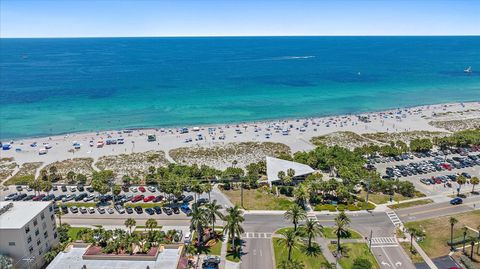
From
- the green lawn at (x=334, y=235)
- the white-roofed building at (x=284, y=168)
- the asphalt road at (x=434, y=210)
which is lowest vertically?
the green lawn at (x=334, y=235)

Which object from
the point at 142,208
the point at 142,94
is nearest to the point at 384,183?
the point at 142,208

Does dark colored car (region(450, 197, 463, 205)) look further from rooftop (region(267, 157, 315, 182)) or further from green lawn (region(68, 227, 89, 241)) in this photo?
green lawn (region(68, 227, 89, 241))

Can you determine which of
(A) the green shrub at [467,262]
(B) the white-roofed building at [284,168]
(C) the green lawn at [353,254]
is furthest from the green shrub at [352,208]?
(A) the green shrub at [467,262]

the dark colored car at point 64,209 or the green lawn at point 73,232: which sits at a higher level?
the dark colored car at point 64,209

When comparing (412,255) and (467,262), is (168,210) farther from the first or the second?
(467,262)

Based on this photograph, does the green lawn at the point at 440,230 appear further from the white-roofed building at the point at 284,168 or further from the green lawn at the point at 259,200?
the white-roofed building at the point at 284,168

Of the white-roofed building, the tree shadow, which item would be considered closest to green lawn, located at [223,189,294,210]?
the white-roofed building
